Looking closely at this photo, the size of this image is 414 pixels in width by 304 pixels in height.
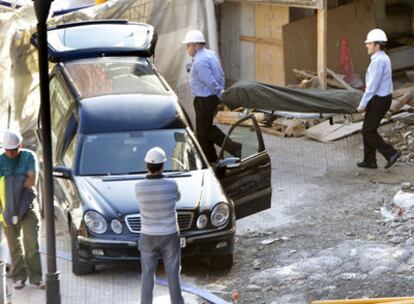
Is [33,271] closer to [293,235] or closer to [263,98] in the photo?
[293,235]

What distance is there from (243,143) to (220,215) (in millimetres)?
3442

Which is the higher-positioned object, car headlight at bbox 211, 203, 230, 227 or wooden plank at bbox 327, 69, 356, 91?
car headlight at bbox 211, 203, 230, 227

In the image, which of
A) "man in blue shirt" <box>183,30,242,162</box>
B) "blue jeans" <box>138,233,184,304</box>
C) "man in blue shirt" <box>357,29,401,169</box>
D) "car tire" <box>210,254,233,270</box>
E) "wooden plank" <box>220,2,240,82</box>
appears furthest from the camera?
"wooden plank" <box>220,2,240,82</box>

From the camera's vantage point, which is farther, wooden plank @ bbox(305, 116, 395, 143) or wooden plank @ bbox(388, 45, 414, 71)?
wooden plank @ bbox(388, 45, 414, 71)

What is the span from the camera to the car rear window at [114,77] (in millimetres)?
13508

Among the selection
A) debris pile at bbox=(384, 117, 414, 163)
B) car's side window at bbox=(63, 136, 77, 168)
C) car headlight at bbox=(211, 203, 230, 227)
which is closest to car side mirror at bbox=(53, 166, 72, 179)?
Result: car's side window at bbox=(63, 136, 77, 168)

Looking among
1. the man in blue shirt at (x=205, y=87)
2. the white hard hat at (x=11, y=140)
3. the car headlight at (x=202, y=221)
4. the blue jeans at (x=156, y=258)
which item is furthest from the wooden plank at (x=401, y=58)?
the blue jeans at (x=156, y=258)

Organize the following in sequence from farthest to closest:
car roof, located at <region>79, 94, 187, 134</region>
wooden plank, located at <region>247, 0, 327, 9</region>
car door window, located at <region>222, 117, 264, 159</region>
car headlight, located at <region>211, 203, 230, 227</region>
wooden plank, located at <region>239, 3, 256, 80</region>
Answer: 1. wooden plank, located at <region>239, 3, 256, 80</region>
2. wooden plank, located at <region>247, 0, 327, 9</region>
3. car door window, located at <region>222, 117, 264, 159</region>
4. car roof, located at <region>79, 94, 187, 134</region>
5. car headlight, located at <region>211, 203, 230, 227</region>

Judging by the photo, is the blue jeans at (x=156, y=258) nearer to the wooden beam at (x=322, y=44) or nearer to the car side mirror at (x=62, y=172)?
the car side mirror at (x=62, y=172)

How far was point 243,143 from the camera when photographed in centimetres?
1492

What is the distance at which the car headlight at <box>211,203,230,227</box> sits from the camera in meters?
11.5

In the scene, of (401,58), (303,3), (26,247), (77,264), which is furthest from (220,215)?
(401,58)

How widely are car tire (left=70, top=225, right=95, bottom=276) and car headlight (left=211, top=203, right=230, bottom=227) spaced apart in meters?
1.45

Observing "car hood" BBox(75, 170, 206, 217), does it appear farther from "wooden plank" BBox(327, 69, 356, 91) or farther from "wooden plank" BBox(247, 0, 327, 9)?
"wooden plank" BBox(327, 69, 356, 91)
